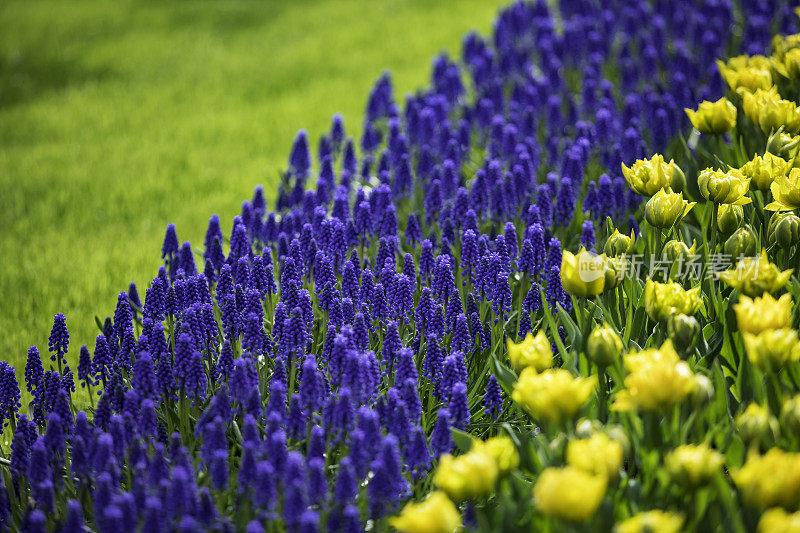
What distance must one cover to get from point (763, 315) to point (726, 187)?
0.81 metres

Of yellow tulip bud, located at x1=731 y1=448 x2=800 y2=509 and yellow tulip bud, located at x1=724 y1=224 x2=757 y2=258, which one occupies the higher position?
yellow tulip bud, located at x1=724 y1=224 x2=757 y2=258

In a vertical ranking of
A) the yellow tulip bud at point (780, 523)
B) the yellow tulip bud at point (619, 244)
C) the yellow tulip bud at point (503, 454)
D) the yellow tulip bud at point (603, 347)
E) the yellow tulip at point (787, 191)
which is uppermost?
the yellow tulip at point (787, 191)

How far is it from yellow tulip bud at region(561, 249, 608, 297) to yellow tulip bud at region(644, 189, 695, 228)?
46cm

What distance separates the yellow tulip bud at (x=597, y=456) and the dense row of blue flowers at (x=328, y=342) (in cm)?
51

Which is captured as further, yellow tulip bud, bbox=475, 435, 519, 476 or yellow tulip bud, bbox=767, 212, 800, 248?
yellow tulip bud, bbox=767, 212, 800, 248

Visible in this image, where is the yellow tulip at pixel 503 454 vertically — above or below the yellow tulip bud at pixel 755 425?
above

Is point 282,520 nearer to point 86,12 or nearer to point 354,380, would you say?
point 354,380

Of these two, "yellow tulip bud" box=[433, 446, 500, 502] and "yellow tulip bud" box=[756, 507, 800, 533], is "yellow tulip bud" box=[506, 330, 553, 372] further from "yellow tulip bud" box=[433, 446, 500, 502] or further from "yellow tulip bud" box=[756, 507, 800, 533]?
"yellow tulip bud" box=[756, 507, 800, 533]

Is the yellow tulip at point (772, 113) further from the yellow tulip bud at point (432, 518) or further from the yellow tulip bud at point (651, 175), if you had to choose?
the yellow tulip bud at point (432, 518)

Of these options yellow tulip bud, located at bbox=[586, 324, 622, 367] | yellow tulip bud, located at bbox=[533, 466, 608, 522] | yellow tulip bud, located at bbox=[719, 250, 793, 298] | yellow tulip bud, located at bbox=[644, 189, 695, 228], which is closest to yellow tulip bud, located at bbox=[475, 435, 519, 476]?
yellow tulip bud, located at bbox=[533, 466, 608, 522]

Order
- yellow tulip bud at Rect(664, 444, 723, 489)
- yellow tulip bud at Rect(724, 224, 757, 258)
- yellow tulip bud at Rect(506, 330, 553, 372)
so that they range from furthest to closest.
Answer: yellow tulip bud at Rect(724, 224, 757, 258) → yellow tulip bud at Rect(506, 330, 553, 372) → yellow tulip bud at Rect(664, 444, 723, 489)

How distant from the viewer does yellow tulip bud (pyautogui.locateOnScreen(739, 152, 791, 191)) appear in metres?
2.98

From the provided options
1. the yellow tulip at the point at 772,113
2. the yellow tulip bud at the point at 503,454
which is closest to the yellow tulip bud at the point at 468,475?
the yellow tulip bud at the point at 503,454

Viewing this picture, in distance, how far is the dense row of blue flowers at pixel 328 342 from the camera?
7.15ft
